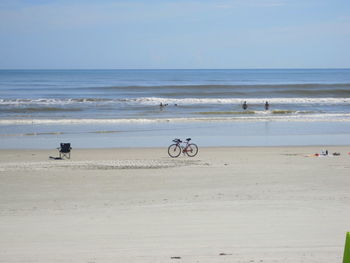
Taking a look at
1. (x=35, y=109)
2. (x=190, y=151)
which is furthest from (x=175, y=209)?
(x=35, y=109)

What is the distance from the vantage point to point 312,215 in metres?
9.38

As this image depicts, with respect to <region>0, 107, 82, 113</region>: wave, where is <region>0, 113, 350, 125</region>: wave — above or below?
below

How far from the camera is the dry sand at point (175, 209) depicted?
721 centimetres

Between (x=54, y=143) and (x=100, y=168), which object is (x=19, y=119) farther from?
(x=100, y=168)

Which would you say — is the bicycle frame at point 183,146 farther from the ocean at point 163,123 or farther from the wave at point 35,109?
the wave at point 35,109

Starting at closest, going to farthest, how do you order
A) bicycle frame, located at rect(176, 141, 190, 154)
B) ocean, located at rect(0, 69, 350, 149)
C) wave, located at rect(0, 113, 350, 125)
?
bicycle frame, located at rect(176, 141, 190, 154) → ocean, located at rect(0, 69, 350, 149) → wave, located at rect(0, 113, 350, 125)

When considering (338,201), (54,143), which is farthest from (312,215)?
(54,143)

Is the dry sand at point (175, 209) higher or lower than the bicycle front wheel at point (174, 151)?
lower

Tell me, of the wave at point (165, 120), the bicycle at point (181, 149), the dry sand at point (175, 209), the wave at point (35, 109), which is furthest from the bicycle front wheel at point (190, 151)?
the wave at point (35, 109)

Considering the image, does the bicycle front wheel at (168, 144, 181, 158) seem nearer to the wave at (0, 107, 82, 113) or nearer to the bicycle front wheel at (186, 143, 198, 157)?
the bicycle front wheel at (186, 143, 198, 157)

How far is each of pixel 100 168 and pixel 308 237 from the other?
8.76 metres

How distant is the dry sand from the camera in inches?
284

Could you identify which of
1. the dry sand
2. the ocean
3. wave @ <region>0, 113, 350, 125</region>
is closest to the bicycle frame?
the dry sand

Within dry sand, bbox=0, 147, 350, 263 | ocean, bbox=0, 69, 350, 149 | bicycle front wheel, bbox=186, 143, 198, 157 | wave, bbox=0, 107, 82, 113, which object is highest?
wave, bbox=0, 107, 82, 113
